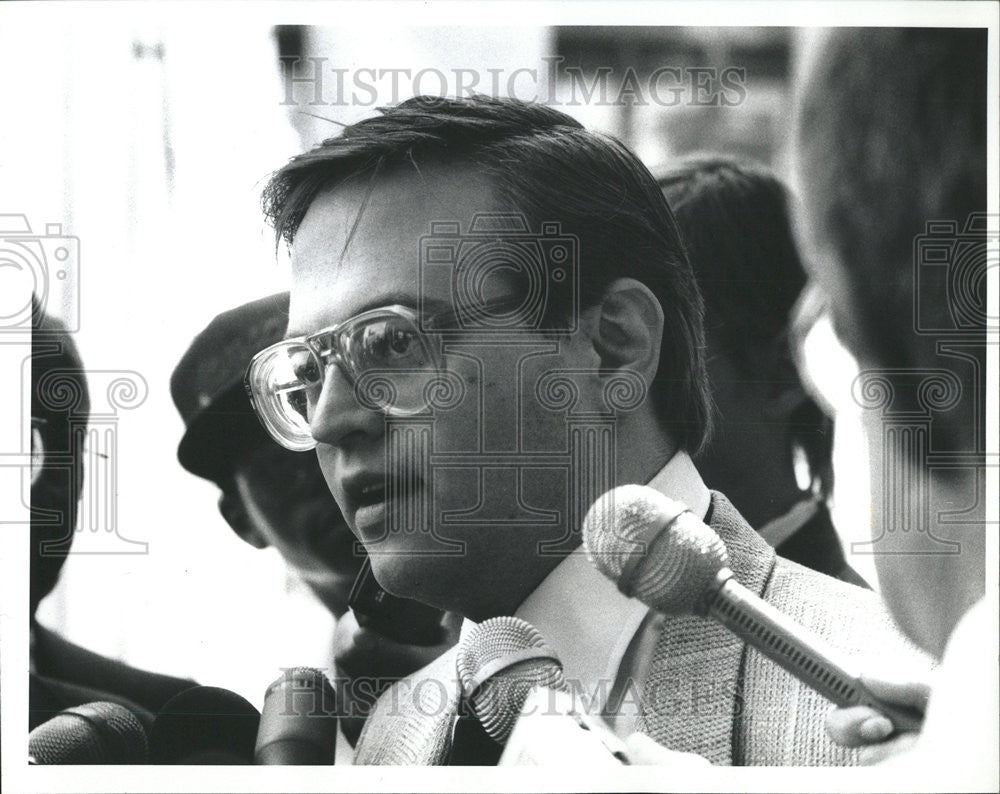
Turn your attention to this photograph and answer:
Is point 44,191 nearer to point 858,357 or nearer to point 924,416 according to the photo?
point 858,357

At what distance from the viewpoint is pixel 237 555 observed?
326 cm

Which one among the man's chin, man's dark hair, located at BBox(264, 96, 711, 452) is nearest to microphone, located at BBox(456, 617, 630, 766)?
the man's chin

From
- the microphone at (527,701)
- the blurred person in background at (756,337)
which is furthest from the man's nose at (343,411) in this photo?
the blurred person in background at (756,337)

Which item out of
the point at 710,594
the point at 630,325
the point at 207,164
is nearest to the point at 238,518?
the point at 207,164

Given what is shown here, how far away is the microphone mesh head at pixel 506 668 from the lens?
3.04 m

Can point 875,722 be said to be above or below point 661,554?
below

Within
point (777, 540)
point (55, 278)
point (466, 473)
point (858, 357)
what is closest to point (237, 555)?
point (466, 473)

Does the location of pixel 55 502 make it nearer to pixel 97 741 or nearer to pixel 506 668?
pixel 97 741

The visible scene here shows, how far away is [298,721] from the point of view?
324 cm

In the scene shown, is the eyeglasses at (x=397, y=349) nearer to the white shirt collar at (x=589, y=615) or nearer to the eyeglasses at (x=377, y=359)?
the eyeglasses at (x=377, y=359)

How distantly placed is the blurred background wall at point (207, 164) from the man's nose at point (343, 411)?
0.99ft

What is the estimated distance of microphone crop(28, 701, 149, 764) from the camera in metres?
3.25

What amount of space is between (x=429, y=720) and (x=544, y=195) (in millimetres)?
1348

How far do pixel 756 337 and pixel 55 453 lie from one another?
1.82m
